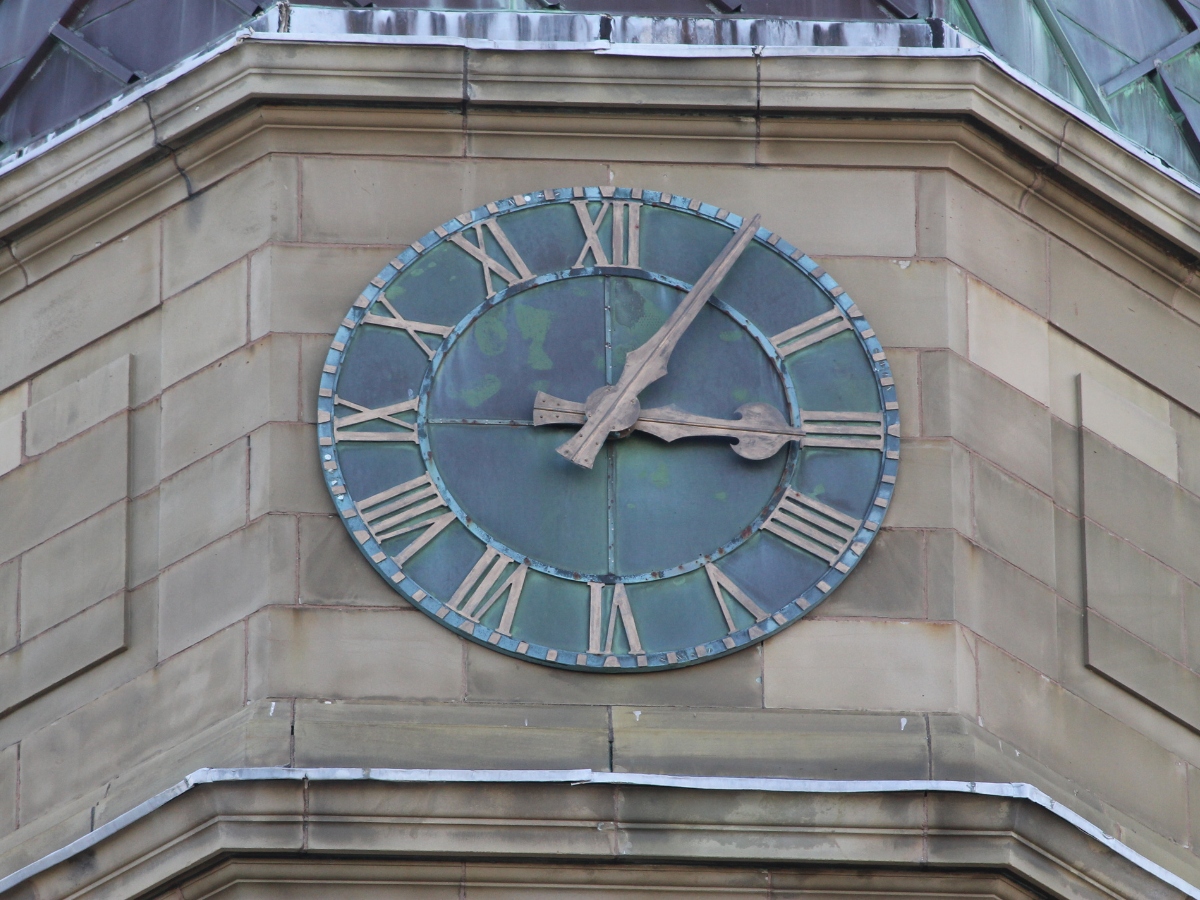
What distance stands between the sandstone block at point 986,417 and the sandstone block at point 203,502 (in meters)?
2.82

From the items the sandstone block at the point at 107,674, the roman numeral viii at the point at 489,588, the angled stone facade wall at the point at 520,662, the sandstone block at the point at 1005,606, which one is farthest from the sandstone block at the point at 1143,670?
the sandstone block at the point at 107,674

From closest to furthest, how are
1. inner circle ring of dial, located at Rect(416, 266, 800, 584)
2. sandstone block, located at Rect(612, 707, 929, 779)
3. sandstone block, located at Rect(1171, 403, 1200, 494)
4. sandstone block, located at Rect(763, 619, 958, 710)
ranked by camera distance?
sandstone block, located at Rect(612, 707, 929, 779), sandstone block, located at Rect(763, 619, 958, 710), inner circle ring of dial, located at Rect(416, 266, 800, 584), sandstone block, located at Rect(1171, 403, 1200, 494)

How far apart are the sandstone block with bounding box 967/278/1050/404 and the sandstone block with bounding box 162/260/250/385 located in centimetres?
306

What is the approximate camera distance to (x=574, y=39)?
584 inches

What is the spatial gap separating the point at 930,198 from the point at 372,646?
10.4 ft

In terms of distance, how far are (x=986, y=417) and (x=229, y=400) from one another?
3139mm

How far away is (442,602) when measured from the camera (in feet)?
44.6

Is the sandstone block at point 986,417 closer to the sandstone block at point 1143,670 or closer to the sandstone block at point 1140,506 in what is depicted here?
the sandstone block at point 1140,506

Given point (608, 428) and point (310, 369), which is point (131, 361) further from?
point (608, 428)

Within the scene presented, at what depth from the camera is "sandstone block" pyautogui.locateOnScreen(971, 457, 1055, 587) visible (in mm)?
14078

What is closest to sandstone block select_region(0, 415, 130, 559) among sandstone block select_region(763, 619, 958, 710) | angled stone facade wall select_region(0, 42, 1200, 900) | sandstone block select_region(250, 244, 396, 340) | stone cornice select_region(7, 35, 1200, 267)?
angled stone facade wall select_region(0, 42, 1200, 900)

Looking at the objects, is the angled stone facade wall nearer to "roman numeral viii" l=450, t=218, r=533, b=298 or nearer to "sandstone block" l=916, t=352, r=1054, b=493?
"sandstone block" l=916, t=352, r=1054, b=493

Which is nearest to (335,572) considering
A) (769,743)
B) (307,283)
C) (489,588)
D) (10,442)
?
(489,588)

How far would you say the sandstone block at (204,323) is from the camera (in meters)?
14.3
